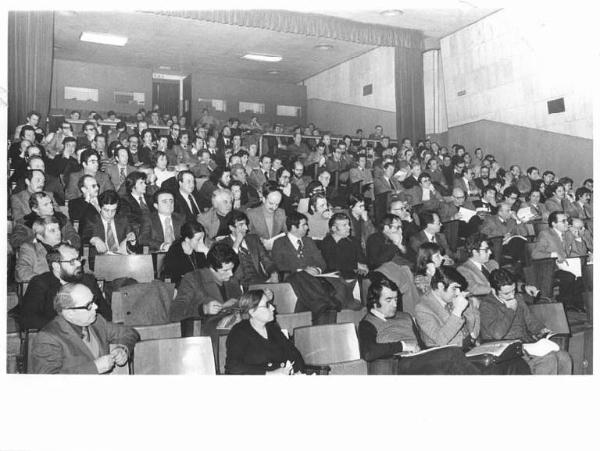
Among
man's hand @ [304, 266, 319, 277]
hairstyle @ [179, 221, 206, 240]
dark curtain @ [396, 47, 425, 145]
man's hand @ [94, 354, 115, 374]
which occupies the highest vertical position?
dark curtain @ [396, 47, 425, 145]

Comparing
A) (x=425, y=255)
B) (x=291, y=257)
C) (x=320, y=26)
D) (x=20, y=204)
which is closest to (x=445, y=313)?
(x=425, y=255)

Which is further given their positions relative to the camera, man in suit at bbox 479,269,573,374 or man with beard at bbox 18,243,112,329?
man in suit at bbox 479,269,573,374

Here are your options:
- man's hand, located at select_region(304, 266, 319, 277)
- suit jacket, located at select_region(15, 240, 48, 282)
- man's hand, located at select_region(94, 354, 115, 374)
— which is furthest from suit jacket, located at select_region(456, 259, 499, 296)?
suit jacket, located at select_region(15, 240, 48, 282)

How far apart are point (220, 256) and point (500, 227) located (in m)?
2.76

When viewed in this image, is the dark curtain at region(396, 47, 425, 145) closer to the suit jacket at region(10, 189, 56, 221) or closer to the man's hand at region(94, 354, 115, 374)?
the suit jacket at region(10, 189, 56, 221)

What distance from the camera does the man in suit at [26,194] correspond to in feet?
9.18

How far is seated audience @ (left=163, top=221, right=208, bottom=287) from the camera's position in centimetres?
304

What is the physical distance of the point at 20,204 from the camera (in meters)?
2.96

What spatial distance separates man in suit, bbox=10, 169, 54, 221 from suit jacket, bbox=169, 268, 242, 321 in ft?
2.81

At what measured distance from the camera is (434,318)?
2.46m

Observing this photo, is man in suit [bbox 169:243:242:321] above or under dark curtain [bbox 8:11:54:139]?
under

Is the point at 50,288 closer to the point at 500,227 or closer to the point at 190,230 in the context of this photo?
the point at 190,230
